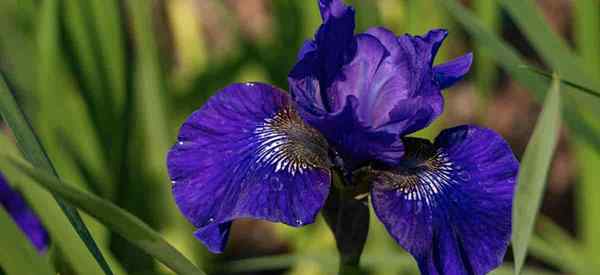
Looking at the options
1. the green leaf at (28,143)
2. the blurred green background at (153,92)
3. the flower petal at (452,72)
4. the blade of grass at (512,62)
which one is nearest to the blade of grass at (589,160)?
the blurred green background at (153,92)

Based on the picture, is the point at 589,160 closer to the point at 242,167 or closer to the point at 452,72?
the point at 452,72

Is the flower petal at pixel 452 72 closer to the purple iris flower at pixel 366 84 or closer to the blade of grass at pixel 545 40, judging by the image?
the purple iris flower at pixel 366 84

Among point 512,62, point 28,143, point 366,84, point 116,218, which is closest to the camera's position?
point 116,218

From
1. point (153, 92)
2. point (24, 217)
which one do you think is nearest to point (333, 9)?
point (24, 217)

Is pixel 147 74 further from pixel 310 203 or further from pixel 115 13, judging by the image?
pixel 310 203

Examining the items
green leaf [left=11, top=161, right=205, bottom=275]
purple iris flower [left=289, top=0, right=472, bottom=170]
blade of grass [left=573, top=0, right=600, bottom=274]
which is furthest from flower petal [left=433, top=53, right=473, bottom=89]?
blade of grass [left=573, top=0, right=600, bottom=274]

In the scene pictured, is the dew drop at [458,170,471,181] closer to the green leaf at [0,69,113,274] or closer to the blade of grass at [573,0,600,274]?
the green leaf at [0,69,113,274]
